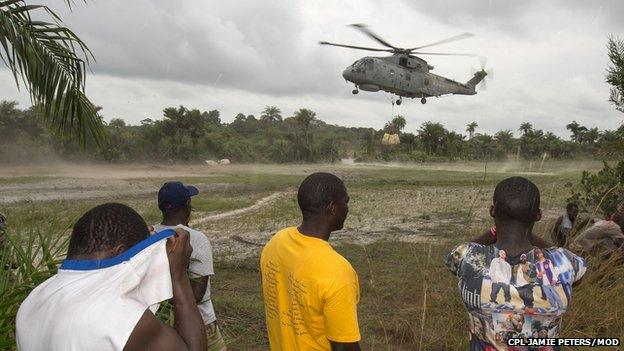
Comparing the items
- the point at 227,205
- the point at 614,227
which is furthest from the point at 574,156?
the point at 614,227

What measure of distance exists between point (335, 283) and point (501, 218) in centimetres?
87

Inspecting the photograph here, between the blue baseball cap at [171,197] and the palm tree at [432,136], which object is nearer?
the blue baseball cap at [171,197]

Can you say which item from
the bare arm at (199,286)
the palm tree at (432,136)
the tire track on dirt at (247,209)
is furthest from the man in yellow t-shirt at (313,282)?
the palm tree at (432,136)

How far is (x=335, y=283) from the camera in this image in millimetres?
2170

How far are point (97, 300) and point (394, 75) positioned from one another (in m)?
23.3

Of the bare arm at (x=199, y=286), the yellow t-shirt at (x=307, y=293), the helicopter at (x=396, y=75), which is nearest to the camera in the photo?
the yellow t-shirt at (x=307, y=293)

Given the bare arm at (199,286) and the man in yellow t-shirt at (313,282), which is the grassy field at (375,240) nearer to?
the bare arm at (199,286)

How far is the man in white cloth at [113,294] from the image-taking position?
1485mm

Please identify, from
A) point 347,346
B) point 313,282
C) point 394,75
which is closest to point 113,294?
point 313,282

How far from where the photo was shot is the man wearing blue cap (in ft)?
10.3

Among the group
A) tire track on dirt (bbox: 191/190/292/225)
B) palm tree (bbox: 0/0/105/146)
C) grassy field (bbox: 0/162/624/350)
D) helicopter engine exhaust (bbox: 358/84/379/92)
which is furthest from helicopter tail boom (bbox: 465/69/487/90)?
palm tree (bbox: 0/0/105/146)

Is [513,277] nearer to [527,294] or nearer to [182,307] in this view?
[527,294]

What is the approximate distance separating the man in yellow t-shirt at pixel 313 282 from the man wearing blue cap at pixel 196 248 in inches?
26.7

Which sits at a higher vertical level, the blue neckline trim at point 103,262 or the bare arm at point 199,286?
the blue neckline trim at point 103,262
